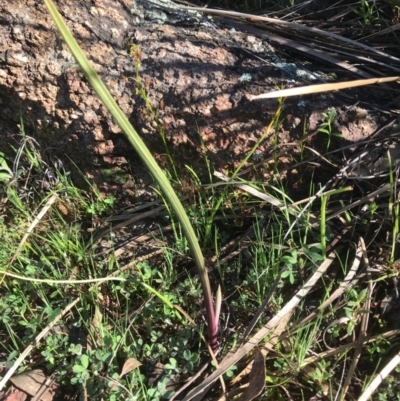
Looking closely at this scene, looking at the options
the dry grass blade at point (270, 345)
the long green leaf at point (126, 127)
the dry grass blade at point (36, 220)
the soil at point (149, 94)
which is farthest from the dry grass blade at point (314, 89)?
the dry grass blade at point (36, 220)

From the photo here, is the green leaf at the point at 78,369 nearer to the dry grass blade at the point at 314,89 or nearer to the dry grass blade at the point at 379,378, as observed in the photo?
the dry grass blade at the point at 379,378

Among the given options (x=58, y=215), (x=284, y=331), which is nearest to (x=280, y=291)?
(x=284, y=331)

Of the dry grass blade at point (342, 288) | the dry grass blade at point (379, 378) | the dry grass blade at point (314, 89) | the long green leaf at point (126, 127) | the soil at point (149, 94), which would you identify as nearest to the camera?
the long green leaf at point (126, 127)

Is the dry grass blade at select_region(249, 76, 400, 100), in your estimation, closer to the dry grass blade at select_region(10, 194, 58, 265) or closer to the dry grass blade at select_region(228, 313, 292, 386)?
the dry grass blade at select_region(228, 313, 292, 386)

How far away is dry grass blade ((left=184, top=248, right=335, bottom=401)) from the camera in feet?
4.80

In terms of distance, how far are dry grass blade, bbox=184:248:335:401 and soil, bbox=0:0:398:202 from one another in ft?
1.24

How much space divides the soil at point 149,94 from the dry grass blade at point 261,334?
38cm

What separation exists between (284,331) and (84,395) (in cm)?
59

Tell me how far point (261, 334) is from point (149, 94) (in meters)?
0.80

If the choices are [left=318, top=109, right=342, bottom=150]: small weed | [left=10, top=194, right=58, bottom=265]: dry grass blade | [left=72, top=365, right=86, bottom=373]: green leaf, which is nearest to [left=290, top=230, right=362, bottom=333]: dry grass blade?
[left=318, top=109, right=342, bottom=150]: small weed

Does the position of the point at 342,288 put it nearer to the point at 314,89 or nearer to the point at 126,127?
the point at 314,89

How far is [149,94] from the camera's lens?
5.58 feet

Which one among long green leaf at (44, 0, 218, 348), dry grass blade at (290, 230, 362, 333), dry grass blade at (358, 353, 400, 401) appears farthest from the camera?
dry grass blade at (290, 230, 362, 333)

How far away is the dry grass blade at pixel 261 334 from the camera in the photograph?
1.46 m
